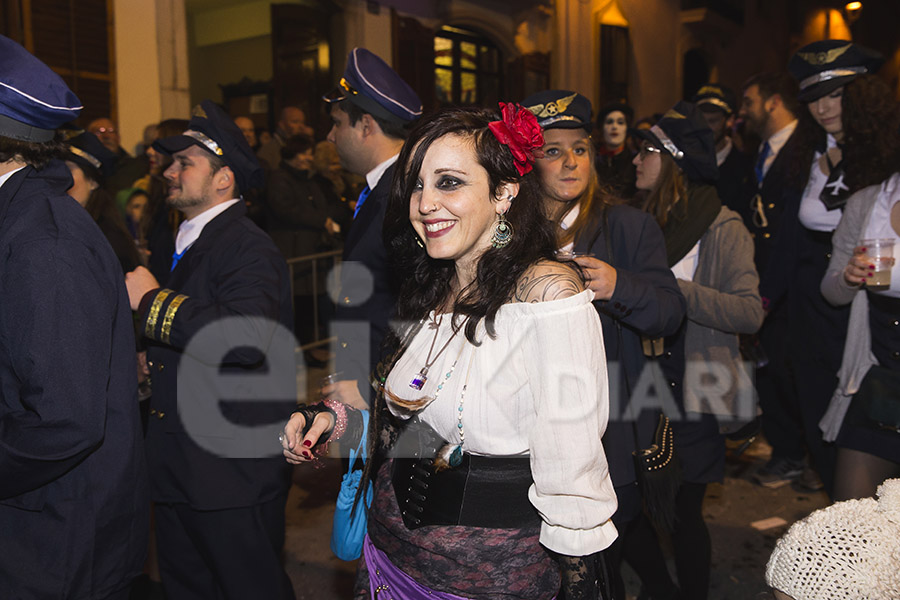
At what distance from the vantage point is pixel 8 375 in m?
2.03

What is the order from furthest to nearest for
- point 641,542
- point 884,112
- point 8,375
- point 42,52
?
1. point 42,52
2. point 884,112
3. point 641,542
4. point 8,375

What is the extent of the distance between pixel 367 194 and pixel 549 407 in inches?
72.4

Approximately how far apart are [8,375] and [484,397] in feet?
4.19

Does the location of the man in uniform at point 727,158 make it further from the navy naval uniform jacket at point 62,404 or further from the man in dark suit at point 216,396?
the navy naval uniform jacket at point 62,404

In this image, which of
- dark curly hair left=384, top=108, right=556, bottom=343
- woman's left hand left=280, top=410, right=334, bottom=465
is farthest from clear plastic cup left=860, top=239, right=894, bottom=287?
woman's left hand left=280, top=410, right=334, bottom=465

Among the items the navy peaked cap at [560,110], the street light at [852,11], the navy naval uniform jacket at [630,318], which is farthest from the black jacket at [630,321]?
the street light at [852,11]

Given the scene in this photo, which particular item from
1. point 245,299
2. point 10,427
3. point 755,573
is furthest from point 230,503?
point 755,573

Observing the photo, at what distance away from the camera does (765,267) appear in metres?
5.08

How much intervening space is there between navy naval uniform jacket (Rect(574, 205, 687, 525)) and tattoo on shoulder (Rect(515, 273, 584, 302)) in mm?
763

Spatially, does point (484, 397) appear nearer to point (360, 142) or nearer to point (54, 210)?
point (54, 210)

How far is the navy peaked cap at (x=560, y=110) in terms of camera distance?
2.93 meters

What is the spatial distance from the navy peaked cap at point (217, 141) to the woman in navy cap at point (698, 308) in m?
1.85

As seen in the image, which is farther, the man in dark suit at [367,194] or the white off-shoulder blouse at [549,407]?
the man in dark suit at [367,194]

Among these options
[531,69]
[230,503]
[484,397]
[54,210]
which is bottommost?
[230,503]
